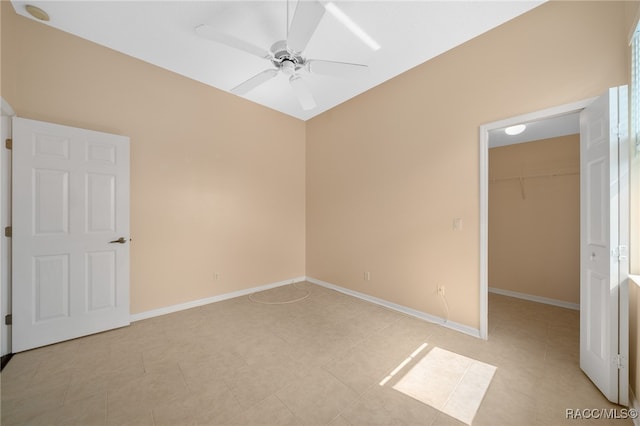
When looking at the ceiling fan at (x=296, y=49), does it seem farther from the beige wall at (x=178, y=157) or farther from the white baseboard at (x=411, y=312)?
the white baseboard at (x=411, y=312)

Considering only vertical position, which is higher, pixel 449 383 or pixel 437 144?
pixel 437 144

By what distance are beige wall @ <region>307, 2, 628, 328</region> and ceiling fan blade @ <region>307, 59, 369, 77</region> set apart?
132cm

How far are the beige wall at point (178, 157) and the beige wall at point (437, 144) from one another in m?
1.00

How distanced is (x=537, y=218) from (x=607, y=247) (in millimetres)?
2565

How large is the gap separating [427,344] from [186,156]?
377 cm

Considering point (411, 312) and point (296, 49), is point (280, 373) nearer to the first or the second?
point (411, 312)

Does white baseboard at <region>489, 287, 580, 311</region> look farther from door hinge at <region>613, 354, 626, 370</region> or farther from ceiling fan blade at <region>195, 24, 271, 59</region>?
ceiling fan blade at <region>195, 24, 271, 59</region>

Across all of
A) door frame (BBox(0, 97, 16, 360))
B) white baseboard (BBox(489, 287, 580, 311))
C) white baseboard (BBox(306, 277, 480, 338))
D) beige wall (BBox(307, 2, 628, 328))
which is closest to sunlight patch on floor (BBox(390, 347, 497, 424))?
white baseboard (BBox(306, 277, 480, 338))

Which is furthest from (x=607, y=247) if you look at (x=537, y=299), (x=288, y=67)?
(x=288, y=67)

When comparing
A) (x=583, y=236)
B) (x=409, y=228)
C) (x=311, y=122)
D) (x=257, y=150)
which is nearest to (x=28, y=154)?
(x=257, y=150)

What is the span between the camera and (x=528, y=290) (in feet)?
12.7

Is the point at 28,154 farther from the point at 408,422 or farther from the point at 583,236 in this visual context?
the point at 583,236

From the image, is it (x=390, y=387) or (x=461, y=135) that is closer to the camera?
(x=390, y=387)

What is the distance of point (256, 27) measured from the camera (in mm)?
2477
